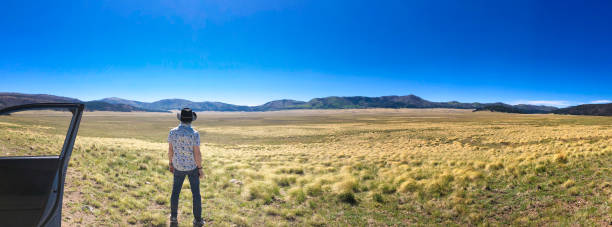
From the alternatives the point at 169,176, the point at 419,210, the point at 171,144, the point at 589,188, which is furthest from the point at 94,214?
the point at 589,188

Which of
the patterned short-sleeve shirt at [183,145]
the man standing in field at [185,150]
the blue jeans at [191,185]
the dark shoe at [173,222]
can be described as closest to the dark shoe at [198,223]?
the blue jeans at [191,185]

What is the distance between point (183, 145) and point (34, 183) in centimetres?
243

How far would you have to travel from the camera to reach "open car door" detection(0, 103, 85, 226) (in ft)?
9.31

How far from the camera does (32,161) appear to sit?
123 inches

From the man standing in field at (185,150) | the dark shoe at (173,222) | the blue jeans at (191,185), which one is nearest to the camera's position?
the man standing in field at (185,150)

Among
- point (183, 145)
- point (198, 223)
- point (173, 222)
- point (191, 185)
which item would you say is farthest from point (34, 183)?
point (198, 223)

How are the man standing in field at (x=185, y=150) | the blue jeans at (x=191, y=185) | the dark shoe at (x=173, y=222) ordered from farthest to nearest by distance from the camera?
the dark shoe at (x=173, y=222) → the blue jeans at (x=191, y=185) → the man standing in field at (x=185, y=150)

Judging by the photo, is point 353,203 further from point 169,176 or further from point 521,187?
point 169,176

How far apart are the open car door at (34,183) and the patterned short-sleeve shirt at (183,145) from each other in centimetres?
218

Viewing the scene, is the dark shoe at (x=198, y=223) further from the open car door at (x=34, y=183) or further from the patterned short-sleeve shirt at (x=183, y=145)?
the open car door at (x=34, y=183)

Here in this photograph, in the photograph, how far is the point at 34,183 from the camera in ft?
9.84

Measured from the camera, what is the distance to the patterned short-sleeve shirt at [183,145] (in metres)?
5.32

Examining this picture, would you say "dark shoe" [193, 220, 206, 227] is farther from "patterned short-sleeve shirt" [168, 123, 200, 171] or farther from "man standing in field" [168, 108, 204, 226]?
"patterned short-sleeve shirt" [168, 123, 200, 171]

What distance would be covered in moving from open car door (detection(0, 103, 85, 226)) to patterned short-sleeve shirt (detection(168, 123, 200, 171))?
7.16ft
